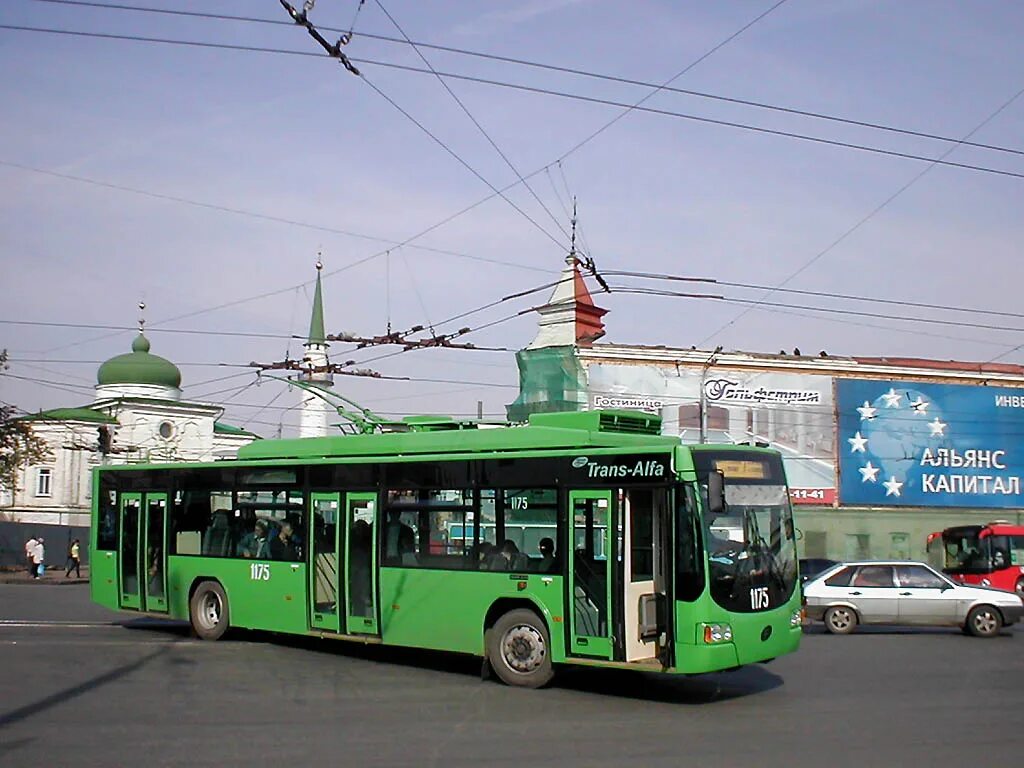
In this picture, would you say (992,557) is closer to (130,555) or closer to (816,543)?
(816,543)

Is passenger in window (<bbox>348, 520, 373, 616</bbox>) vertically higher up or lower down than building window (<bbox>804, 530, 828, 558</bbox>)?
higher up

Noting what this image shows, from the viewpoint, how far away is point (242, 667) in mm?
14500

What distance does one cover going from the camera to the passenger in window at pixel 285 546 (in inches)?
634

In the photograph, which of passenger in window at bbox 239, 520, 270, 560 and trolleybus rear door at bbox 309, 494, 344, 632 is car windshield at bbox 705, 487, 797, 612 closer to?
trolleybus rear door at bbox 309, 494, 344, 632

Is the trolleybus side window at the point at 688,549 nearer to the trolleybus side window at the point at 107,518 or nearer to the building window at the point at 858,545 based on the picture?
the trolleybus side window at the point at 107,518

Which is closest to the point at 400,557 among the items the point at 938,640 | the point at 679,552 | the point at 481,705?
the point at 481,705

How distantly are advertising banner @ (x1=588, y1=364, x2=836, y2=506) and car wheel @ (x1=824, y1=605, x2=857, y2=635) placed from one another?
25936 mm

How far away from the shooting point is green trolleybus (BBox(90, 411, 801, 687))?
39.4 feet

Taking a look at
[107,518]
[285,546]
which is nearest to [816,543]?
[107,518]

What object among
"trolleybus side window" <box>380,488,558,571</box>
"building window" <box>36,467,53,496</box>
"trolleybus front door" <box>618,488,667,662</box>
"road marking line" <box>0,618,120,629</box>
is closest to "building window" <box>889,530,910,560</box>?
"road marking line" <box>0,618,120,629</box>

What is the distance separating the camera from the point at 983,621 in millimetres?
20875

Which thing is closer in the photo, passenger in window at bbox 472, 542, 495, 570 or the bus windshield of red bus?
passenger in window at bbox 472, 542, 495, 570

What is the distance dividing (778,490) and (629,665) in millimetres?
2626

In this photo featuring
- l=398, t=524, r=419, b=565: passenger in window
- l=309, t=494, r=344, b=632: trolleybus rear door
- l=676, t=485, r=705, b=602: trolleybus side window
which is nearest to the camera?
l=676, t=485, r=705, b=602: trolleybus side window
